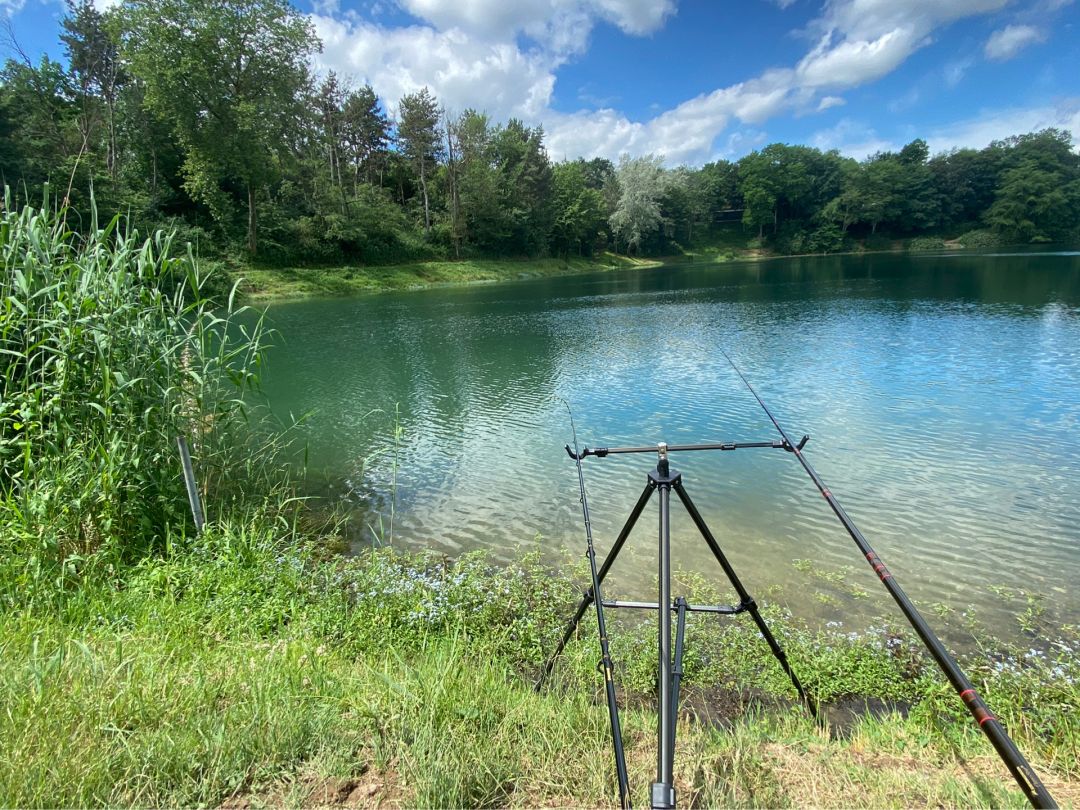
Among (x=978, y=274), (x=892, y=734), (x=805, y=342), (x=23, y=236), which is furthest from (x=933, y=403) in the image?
(x=978, y=274)

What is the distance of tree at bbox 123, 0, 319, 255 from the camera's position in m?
34.1

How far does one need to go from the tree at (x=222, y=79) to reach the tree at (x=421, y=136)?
644 inches

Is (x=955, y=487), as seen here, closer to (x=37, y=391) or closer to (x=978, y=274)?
(x=37, y=391)

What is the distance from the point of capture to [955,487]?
7.62 meters

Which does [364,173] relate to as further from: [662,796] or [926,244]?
[926,244]

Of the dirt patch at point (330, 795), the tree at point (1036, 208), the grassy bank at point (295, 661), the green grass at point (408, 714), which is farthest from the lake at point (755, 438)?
the tree at point (1036, 208)

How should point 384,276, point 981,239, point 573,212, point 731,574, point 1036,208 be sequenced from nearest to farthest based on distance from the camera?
point 731,574 < point 384,276 < point 573,212 < point 1036,208 < point 981,239

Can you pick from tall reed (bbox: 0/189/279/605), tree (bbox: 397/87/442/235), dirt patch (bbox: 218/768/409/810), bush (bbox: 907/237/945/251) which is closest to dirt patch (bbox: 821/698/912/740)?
dirt patch (bbox: 218/768/409/810)

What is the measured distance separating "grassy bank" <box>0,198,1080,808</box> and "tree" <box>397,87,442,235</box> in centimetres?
5430

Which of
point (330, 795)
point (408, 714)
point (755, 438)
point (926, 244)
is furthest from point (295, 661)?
point (926, 244)

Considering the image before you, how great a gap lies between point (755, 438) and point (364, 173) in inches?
2428

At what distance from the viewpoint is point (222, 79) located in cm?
3669

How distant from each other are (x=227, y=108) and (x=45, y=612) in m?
44.6

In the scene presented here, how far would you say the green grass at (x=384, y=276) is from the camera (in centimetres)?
3809
